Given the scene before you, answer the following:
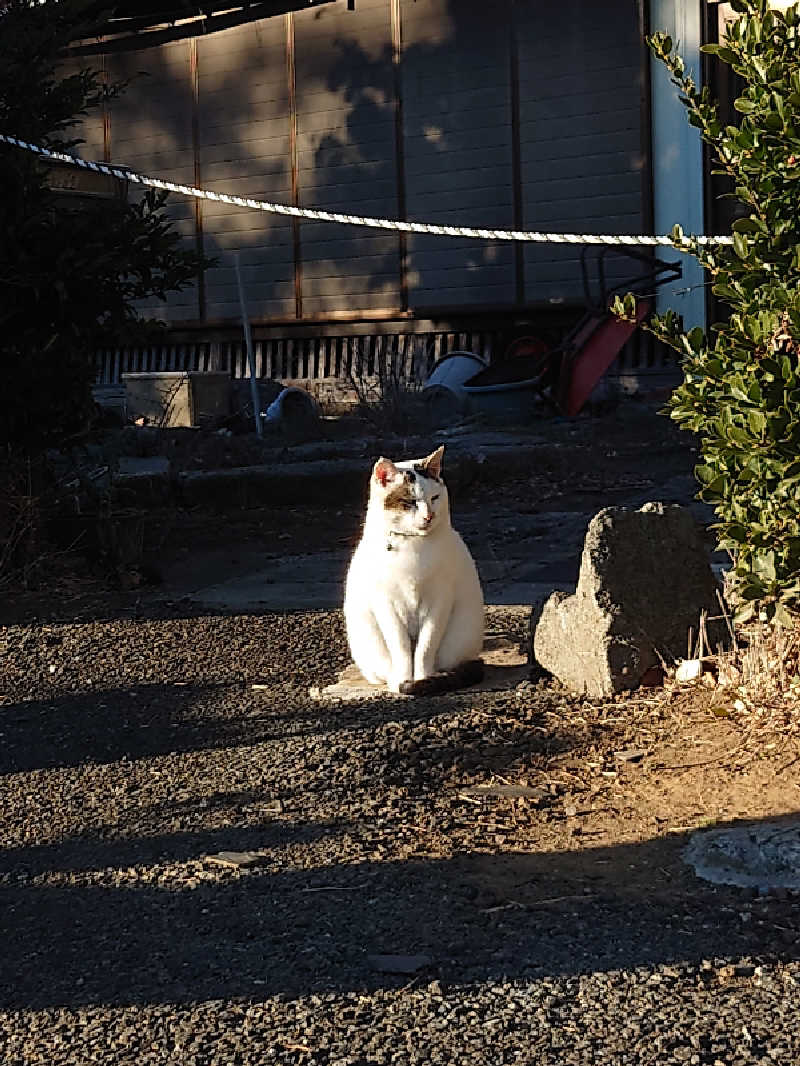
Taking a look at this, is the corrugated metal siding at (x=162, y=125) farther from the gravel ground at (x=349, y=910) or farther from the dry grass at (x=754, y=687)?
the dry grass at (x=754, y=687)

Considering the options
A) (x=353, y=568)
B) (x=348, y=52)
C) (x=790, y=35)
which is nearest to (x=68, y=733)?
(x=353, y=568)

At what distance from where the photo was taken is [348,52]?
54.1ft

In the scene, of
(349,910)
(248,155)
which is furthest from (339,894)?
(248,155)

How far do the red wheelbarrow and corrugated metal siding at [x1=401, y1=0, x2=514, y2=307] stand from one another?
1489 millimetres

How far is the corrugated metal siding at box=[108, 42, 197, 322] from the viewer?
18.0m

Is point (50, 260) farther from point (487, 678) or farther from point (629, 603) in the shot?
point (629, 603)

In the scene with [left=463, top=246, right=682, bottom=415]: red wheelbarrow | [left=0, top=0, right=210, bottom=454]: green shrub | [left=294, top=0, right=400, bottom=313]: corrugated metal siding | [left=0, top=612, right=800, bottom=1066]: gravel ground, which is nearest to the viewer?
[left=0, top=612, right=800, bottom=1066]: gravel ground

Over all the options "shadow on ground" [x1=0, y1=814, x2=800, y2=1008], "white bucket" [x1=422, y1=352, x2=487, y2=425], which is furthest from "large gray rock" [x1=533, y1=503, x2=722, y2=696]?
"white bucket" [x1=422, y1=352, x2=487, y2=425]

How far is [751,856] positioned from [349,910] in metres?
0.94

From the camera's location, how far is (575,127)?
15.0 metres

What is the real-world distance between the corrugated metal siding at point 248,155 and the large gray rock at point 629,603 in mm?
12596

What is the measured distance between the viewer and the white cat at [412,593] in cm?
543

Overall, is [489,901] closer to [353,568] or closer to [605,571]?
[605,571]

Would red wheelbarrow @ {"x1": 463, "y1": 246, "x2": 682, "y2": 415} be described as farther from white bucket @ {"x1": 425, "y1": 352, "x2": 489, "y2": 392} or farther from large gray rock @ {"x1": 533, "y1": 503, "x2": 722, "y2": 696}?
large gray rock @ {"x1": 533, "y1": 503, "x2": 722, "y2": 696}
